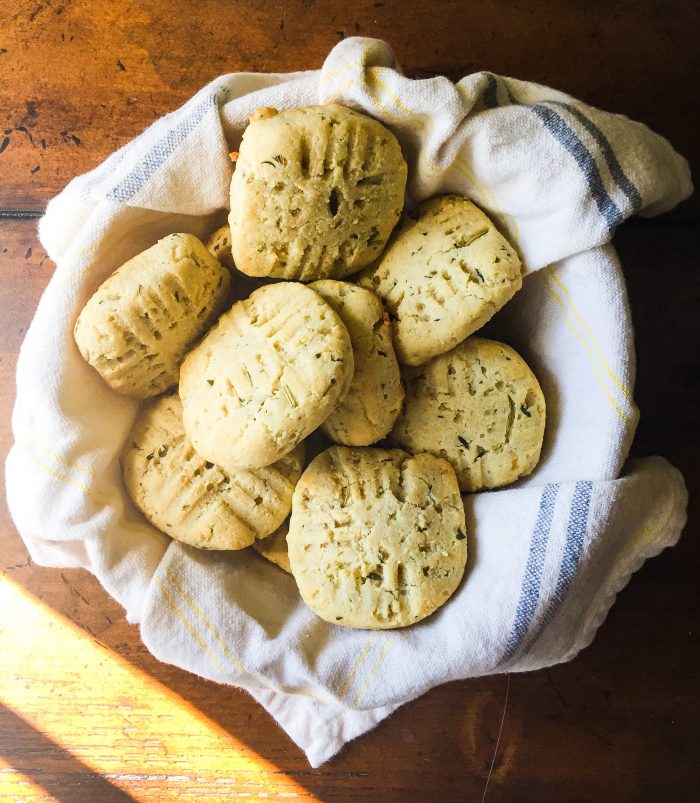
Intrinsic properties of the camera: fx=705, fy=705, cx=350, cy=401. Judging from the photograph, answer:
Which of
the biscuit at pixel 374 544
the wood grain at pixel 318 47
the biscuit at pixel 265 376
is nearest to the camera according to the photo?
the biscuit at pixel 265 376

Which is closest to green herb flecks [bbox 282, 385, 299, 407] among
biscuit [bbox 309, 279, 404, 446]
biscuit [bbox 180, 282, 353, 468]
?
biscuit [bbox 180, 282, 353, 468]

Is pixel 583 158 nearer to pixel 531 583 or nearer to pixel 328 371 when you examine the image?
pixel 328 371

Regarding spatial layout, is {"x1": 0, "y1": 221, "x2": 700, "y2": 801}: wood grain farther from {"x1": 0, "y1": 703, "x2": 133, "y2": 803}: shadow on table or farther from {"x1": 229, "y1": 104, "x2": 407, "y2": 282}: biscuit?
{"x1": 229, "y1": 104, "x2": 407, "y2": 282}: biscuit

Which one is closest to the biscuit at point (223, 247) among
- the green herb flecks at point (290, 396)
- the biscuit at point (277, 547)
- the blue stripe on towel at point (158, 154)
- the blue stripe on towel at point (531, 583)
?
the blue stripe on towel at point (158, 154)

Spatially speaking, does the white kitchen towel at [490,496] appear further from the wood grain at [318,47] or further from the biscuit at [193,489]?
the wood grain at [318,47]

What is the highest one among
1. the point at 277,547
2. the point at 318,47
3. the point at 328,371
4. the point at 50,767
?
the point at 318,47

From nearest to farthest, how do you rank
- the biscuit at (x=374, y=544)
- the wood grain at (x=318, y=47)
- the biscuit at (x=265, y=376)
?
the biscuit at (x=265, y=376) < the biscuit at (x=374, y=544) < the wood grain at (x=318, y=47)

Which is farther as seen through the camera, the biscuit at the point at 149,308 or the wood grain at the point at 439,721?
the wood grain at the point at 439,721

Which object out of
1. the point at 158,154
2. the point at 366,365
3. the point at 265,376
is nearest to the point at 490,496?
the point at 366,365
